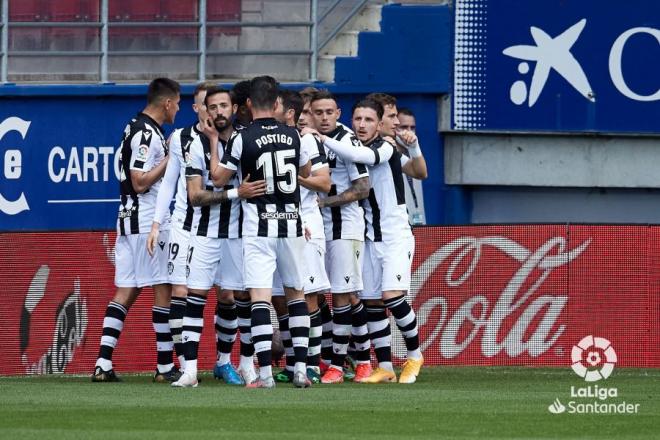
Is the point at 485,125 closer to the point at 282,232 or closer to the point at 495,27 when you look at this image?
the point at 495,27

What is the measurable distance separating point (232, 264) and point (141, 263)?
1.09m

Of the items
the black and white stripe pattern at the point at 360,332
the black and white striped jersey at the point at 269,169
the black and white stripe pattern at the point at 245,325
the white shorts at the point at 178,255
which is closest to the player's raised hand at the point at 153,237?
the white shorts at the point at 178,255

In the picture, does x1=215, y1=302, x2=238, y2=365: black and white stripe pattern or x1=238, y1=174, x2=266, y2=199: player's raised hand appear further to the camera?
x1=215, y1=302, x2=238, y2=365: black and white stripe pattern

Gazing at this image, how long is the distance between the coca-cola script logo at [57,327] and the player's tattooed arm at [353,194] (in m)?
3.01

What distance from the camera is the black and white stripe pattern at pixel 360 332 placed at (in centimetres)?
1230

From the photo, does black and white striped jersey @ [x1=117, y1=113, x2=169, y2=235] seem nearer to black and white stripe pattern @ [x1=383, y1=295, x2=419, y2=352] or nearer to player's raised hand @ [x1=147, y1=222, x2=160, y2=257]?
player's raised hand @ [x1=147, y1=222, x2=160, y2=257]

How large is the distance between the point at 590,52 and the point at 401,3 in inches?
94.9

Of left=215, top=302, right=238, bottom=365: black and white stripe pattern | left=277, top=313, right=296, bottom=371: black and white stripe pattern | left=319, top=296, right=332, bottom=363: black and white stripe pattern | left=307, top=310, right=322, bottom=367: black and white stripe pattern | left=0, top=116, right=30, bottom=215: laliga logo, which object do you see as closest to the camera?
left=307, top=310, right=322, bottom=367: black and white stripe pattern

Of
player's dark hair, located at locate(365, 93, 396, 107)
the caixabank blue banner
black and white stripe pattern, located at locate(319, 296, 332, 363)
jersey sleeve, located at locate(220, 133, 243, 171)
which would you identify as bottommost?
black and white stripe pattern, located at locate(319, 296, 332, 363)

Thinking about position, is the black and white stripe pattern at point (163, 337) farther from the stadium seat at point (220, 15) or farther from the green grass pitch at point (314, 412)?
the stadium seat at point (220, 15)

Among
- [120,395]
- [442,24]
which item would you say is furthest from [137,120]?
[442,24]

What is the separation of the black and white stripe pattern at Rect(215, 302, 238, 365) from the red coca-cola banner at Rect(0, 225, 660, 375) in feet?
5.56

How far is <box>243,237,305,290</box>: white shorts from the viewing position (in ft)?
35.1

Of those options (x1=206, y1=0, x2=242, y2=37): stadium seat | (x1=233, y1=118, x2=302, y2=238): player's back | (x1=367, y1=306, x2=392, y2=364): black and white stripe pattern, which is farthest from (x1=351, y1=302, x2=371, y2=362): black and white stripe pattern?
(x1=206, y1=0, x2=242, y2=37): stadium seat
